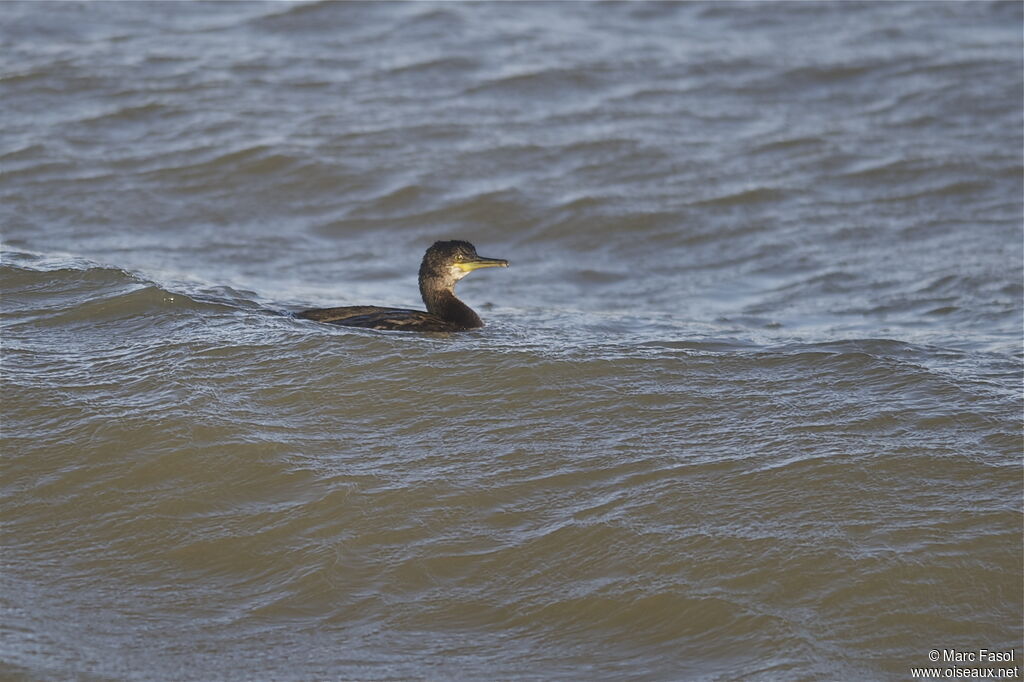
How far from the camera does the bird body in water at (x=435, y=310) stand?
7566 millimetres

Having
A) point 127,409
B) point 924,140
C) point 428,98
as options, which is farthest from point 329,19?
point 127,409

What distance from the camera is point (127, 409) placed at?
6.29 metres

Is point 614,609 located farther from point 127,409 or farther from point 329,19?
point 329,19

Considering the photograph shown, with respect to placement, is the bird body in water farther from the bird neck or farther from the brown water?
the brown water

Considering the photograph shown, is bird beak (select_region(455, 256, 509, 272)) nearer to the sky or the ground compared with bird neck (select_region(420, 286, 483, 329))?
nearer to the sky

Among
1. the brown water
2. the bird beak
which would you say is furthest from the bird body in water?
the brown water

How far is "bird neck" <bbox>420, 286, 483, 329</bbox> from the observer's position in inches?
312

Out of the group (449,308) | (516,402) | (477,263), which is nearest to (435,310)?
(449,308)

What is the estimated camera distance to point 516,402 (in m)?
6.55

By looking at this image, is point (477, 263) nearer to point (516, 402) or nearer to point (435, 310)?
point (435, 310)

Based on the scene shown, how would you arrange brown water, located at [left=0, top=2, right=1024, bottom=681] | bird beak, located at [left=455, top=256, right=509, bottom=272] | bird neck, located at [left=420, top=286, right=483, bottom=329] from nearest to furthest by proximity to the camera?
brown water, located at [left=0, top=2, right=1024, bottom=681] → bird neck, located at [left=420, top=286, right=483, bottom=329] → bird beak, located at [left=455, top=256, right=509, bottom=272]

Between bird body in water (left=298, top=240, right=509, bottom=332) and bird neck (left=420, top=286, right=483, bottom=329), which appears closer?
bird body in water (left=298, top=240, right=509, bottom=332)

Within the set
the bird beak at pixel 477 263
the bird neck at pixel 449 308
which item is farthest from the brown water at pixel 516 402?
the bird beak at pixel 477 263

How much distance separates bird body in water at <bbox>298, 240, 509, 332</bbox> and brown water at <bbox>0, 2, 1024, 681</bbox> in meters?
0.24
